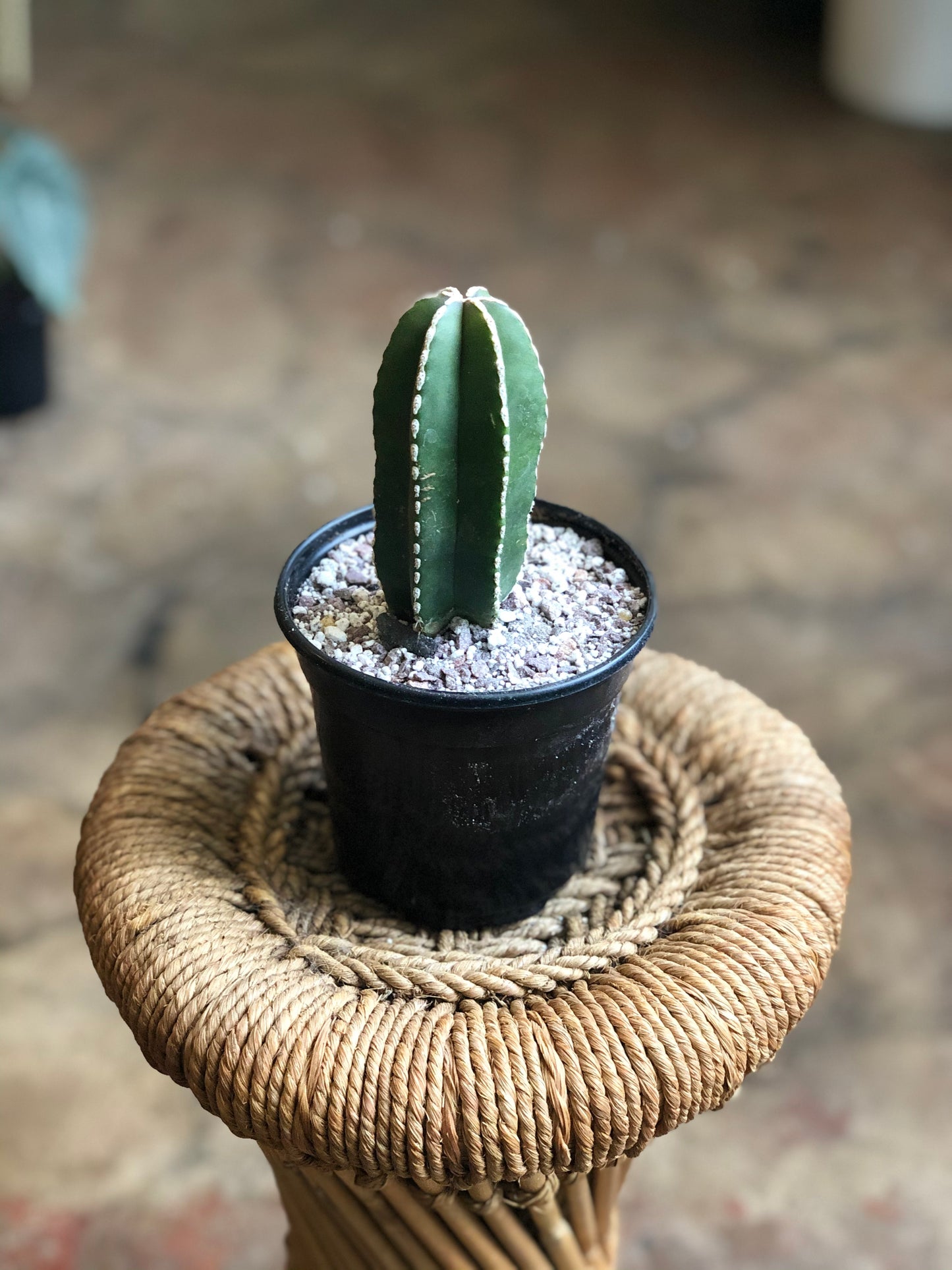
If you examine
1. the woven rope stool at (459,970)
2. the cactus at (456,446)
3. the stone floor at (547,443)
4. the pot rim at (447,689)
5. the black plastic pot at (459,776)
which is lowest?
the stone floor at (547,443)

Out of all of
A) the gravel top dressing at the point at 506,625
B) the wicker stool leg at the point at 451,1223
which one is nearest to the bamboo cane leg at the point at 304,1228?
the wicker stool leg at the point at 451,1223

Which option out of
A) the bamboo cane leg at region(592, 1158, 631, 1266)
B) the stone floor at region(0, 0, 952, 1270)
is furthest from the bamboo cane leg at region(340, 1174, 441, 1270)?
the stone floor at region(0, 0, 952, 1270)

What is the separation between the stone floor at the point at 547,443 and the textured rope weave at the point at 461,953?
1.85 feet

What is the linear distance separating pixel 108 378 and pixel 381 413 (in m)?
1.91

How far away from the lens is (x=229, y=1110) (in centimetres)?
75

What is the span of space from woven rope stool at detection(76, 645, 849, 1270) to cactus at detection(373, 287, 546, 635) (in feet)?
0.76

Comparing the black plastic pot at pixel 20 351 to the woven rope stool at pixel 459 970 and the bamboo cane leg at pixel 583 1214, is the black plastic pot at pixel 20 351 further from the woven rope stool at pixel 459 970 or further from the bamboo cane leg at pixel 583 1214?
the bamboo cane leg at pixel 583 1214

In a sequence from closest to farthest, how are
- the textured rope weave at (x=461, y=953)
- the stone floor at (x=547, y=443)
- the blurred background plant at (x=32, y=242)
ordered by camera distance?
1. the textured rope weave at (x=461, y=953)
2. the stone floor at (x=547, y=443)
3. the blurred background plant at (x=32, y=242)

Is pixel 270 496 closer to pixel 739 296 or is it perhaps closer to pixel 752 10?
pixel 739 296

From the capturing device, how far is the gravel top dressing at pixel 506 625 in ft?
2.64

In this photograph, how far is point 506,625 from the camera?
2.76ft

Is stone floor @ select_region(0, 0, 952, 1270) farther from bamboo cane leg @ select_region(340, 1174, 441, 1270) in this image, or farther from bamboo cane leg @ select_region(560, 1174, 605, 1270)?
bamboo cane leg @ select_region(340, 1174, 441, 1270)

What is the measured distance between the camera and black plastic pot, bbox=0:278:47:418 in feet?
7.46

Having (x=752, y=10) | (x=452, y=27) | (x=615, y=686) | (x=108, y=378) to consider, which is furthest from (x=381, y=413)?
(x=752, y=10)
